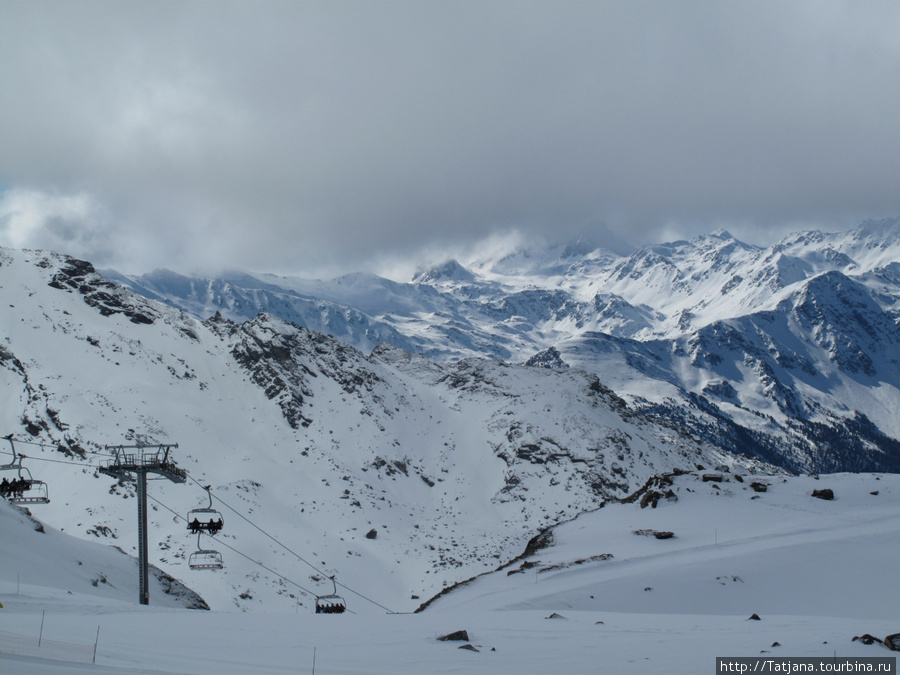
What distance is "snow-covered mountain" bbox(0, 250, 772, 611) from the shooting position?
218 feet

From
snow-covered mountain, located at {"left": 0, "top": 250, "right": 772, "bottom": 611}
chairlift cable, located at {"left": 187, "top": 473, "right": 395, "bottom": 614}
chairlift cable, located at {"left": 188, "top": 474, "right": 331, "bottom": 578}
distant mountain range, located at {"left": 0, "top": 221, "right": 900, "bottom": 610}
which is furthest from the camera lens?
distant mountain range, located at {"left": 0, "top": 221, "right": 900, "bottom": 610}

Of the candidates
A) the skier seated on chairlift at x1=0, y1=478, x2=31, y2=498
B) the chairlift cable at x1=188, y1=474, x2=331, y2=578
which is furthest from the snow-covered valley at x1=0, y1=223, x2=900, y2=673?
the skier seated on chairlift at x1=0, y1=478, x2=31, y2=498

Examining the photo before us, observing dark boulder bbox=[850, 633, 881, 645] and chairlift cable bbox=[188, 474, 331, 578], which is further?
chairlift cable bbox=[188, 474, 331, 578]

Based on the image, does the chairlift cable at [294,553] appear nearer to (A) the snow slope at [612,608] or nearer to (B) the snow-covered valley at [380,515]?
(B) the snow-covered valley at [380,515]

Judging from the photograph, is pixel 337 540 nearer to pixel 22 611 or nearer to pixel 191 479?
pixel 191 479

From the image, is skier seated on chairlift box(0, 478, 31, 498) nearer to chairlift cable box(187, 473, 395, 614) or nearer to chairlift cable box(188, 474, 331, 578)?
chairlift cable box(187, 473, 395, 614)

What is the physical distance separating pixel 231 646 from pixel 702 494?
156 ft

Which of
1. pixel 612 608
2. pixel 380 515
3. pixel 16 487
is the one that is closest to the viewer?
pixel 16 487

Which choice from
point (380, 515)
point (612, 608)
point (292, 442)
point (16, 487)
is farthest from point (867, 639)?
point (292, 442)

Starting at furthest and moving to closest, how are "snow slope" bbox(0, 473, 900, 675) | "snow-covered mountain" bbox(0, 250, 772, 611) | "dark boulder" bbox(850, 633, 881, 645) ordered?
1. "snow-covered mountain" bbox(0, 250, 772, 611)
2. "dark boulder" bbox(850, 633, 881, 645)
3. "snow slope" bbox(0, 473, 900, 675)

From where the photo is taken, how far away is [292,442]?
94438 mm

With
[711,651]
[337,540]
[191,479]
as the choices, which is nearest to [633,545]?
[711,651]

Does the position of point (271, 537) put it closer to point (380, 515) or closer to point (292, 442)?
point (380, 515)

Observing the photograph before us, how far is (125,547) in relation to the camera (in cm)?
5950
